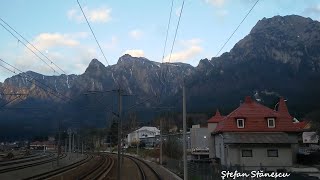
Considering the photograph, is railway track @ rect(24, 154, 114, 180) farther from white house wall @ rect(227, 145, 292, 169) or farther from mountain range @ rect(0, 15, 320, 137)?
white house wall @ rect(227, 145, 292, 169)

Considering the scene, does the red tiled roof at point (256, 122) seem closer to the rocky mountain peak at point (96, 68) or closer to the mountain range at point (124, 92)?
the mountain range at point (124, 92)

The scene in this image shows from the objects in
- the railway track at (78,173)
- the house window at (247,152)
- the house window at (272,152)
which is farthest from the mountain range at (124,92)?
the house window at (272,152)

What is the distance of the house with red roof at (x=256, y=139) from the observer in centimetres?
5162

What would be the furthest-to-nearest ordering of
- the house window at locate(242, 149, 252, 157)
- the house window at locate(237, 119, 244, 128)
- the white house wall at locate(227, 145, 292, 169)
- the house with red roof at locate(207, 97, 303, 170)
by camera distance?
the house window at locate(237, 119, 244, 128) → the house window at locate(242, 149, 252, 157) → the house with red roof at locate(207, 97, 303, 170) → the white house wall at locate(227, 145, 292, 169)

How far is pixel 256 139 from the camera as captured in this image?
52469 millimetres

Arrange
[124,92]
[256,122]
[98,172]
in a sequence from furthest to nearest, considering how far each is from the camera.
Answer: [98,172] → [256,122] → [124,92]

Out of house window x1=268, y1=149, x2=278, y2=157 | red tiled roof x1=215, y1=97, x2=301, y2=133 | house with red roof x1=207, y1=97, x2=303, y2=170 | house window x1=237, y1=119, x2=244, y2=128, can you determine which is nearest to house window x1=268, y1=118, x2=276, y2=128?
house with red roof x1=207, y1=97, x2=303, y2=170

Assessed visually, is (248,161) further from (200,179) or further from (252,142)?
(200,179)

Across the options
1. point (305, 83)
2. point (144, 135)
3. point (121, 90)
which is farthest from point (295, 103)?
point (121, 90)

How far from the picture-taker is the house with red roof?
5162 cm

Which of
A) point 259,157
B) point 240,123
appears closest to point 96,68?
point 240,123

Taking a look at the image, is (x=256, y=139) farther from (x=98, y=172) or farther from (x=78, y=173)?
(x=78, y=173)

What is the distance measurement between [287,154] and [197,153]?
2773cm

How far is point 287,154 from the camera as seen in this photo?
5206 centimetres
